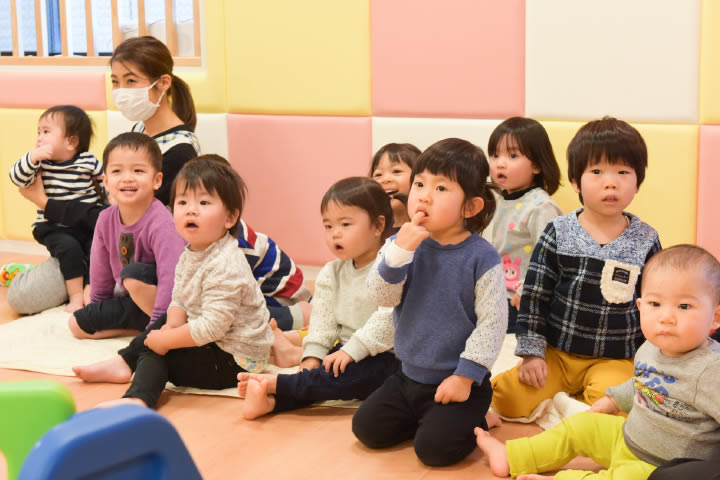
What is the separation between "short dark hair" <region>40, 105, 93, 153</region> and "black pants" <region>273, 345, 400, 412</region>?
133cm

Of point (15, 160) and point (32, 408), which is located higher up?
point (15, 160)

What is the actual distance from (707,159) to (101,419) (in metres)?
1.98

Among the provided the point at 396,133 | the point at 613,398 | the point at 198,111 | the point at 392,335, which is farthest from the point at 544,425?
the point at 198,111

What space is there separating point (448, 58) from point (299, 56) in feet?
1.76

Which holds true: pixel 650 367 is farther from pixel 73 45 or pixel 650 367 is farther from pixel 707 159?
pixel 73 45

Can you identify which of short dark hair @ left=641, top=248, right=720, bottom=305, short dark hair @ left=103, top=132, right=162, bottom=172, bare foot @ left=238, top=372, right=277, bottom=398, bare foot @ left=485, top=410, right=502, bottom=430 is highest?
short dark hair @ left=103, top=132, right=162, bottom=172

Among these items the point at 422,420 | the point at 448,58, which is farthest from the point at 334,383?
the point at 448,58

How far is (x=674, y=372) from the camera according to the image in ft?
4.69

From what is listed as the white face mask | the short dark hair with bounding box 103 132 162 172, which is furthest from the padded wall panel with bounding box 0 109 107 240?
the short dark hair with bounding box 103 132 162 172

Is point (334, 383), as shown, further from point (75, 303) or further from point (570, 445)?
point (75, 303)

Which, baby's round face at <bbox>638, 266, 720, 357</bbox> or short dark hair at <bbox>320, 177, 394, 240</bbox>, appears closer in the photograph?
baby's round face at <bbox>638, 266, 720, 357</bbox>

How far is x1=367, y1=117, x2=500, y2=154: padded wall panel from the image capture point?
2631mm

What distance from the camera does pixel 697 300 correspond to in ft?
4.62

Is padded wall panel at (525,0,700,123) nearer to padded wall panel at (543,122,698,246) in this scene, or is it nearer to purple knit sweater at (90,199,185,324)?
padded wall panel at (543,122,698,246)
